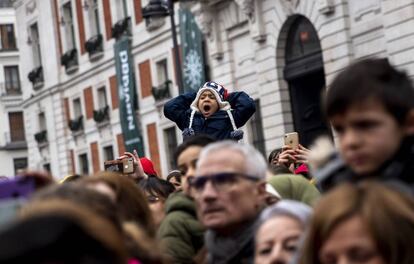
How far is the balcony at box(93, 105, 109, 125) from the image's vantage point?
4297 cm

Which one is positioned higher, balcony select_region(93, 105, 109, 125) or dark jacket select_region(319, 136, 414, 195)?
balcony select_region(93, 105, 109, 125)

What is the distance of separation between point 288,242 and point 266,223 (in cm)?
12

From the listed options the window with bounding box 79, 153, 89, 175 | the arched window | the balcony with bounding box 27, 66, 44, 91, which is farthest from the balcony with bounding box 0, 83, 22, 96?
the arched window

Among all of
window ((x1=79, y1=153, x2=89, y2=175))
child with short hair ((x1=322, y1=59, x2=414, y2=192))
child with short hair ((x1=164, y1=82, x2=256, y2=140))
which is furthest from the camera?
window ((x1=79, y1=153, x2=89, y2=175))

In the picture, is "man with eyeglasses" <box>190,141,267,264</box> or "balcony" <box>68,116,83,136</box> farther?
"balcony" <box>68,116,83,136</box>

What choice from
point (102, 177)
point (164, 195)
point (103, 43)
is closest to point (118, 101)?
point (103, 43)

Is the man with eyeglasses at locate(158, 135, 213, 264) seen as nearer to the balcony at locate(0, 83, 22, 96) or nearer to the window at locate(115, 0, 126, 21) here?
the window at locate(115, 0, 126, 21)

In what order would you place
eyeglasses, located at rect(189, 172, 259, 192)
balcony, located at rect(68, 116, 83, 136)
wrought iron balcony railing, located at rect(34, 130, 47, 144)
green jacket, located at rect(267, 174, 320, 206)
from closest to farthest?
eyeglasses, located at rect(189, 172, 259, 192) < green jacket, located at rect(267, 174, 320, 206) < balcony, located at rect(68, 116, 83, 136) < wrought iron balcony railing, located at rect(34, 130, 47, 144)

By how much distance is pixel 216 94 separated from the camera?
31.8ft

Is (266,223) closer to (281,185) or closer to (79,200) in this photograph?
(79,200)

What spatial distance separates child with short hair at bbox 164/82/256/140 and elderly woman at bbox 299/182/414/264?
5.77 meters

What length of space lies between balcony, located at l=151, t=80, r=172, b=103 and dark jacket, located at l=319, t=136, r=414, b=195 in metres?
33.1

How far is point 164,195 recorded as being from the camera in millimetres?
8289

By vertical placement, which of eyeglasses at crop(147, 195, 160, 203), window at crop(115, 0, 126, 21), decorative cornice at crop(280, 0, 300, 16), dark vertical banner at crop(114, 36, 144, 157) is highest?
window at crop(115, 0, 126, 21)
